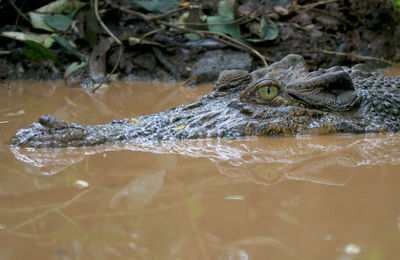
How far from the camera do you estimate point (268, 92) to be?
11.5ft

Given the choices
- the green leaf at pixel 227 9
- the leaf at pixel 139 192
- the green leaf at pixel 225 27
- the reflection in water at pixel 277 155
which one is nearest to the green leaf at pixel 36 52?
the green leaf at pixel 225 27

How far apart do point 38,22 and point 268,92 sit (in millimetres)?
5341

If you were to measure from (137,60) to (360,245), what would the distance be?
6011 mm

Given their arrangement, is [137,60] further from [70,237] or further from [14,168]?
[70,237]

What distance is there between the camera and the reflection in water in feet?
8.43

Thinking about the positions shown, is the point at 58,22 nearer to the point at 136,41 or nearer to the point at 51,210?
the point at 136,41

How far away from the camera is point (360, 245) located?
1637 mm

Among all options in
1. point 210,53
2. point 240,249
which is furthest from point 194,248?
point 210,53

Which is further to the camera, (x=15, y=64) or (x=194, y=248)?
(x=15, y=64)

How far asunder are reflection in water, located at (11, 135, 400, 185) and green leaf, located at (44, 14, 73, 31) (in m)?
4.69

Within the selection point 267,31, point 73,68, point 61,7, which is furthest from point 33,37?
point 267,31

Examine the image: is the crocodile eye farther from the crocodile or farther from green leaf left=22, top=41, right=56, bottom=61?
green leaf left=22, top=41, right=56, bottom=61

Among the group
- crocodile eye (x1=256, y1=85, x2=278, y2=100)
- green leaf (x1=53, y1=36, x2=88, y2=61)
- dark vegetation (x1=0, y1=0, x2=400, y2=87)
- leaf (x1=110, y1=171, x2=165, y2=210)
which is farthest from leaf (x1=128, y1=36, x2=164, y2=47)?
leaf (x1=110, y1=171, x2=165, y2=210)

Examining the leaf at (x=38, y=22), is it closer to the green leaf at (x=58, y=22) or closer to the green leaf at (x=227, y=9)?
the green leaf at (x=58, y=22)
